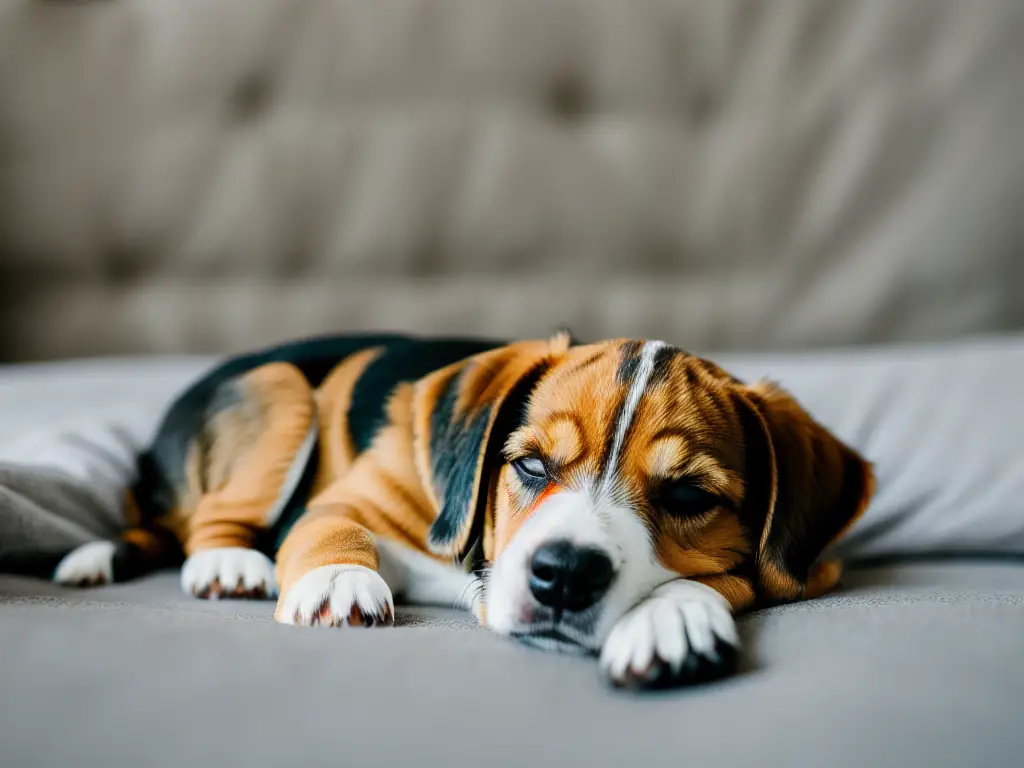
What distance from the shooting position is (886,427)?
8.02 feet

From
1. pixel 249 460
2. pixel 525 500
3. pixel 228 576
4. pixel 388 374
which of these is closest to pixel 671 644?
pixel 525 500

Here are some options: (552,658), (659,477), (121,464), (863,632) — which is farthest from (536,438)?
(121,464)

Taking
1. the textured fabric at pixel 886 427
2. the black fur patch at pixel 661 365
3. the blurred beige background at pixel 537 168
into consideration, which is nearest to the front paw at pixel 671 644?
the black fur patch at pixel 661 365

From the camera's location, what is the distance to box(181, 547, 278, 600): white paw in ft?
6.19

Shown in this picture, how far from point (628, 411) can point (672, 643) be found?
48cm

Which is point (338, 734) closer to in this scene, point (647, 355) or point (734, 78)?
point (647, 355)

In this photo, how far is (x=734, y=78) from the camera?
3.28 m

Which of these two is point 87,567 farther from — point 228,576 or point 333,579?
point 333,579

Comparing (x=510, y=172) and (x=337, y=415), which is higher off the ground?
(x=510, y=172)

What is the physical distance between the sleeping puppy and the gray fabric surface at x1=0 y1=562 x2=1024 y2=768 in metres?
0.11

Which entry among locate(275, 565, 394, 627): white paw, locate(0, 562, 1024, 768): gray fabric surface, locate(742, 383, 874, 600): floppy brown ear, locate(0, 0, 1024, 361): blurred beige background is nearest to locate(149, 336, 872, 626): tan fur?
locate(742, 383, 874, 600): floppy brown ear

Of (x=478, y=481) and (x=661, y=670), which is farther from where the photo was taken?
(x=478, y=481)

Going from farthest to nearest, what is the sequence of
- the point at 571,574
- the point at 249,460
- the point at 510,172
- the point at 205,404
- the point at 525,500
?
the point at 510,172, the point at 205,404, the point at 249,460, the point at 525,500, the point at 571,574

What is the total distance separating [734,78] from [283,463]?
7.51 ft
